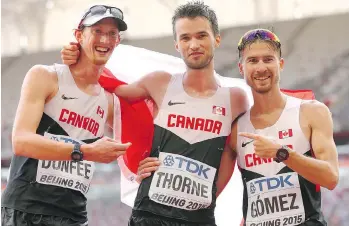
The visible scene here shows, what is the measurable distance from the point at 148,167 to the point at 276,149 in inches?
27.5

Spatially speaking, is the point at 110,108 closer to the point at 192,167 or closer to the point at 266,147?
the point at 192,167

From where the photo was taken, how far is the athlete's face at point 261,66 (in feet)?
9.08

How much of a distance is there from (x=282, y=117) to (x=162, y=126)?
0.62 meters

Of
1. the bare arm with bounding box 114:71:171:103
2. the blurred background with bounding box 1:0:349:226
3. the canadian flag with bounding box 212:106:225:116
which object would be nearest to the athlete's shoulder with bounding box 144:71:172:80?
the bare arm with bounding box 114:71:171:103

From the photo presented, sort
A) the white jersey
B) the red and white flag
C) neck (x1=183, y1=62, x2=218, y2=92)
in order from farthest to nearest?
the red and white flag < neck (x1=183, y1=62, x2=218, y2=92) < the white jersey

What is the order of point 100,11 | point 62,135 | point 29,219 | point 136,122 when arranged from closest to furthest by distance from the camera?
1. point 29,219
2. point 62,135
3. point 100,11
4. point 136,122

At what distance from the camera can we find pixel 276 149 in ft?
8.12

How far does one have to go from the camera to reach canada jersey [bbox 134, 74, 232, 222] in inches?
109

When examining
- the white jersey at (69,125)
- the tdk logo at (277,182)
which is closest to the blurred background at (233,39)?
the tdk logo at (277,182)

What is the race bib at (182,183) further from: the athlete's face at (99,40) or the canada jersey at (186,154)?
the athlete's face at (99,40)

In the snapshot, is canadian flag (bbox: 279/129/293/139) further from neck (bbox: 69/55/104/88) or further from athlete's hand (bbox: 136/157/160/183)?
neck (bbox: 69/55/104/88)

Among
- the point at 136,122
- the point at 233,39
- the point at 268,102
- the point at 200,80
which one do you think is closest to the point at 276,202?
the point at 268,102

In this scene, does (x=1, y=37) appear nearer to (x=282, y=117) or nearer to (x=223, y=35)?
(x=223, y=35)

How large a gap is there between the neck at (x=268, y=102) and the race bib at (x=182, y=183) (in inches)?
15.5
